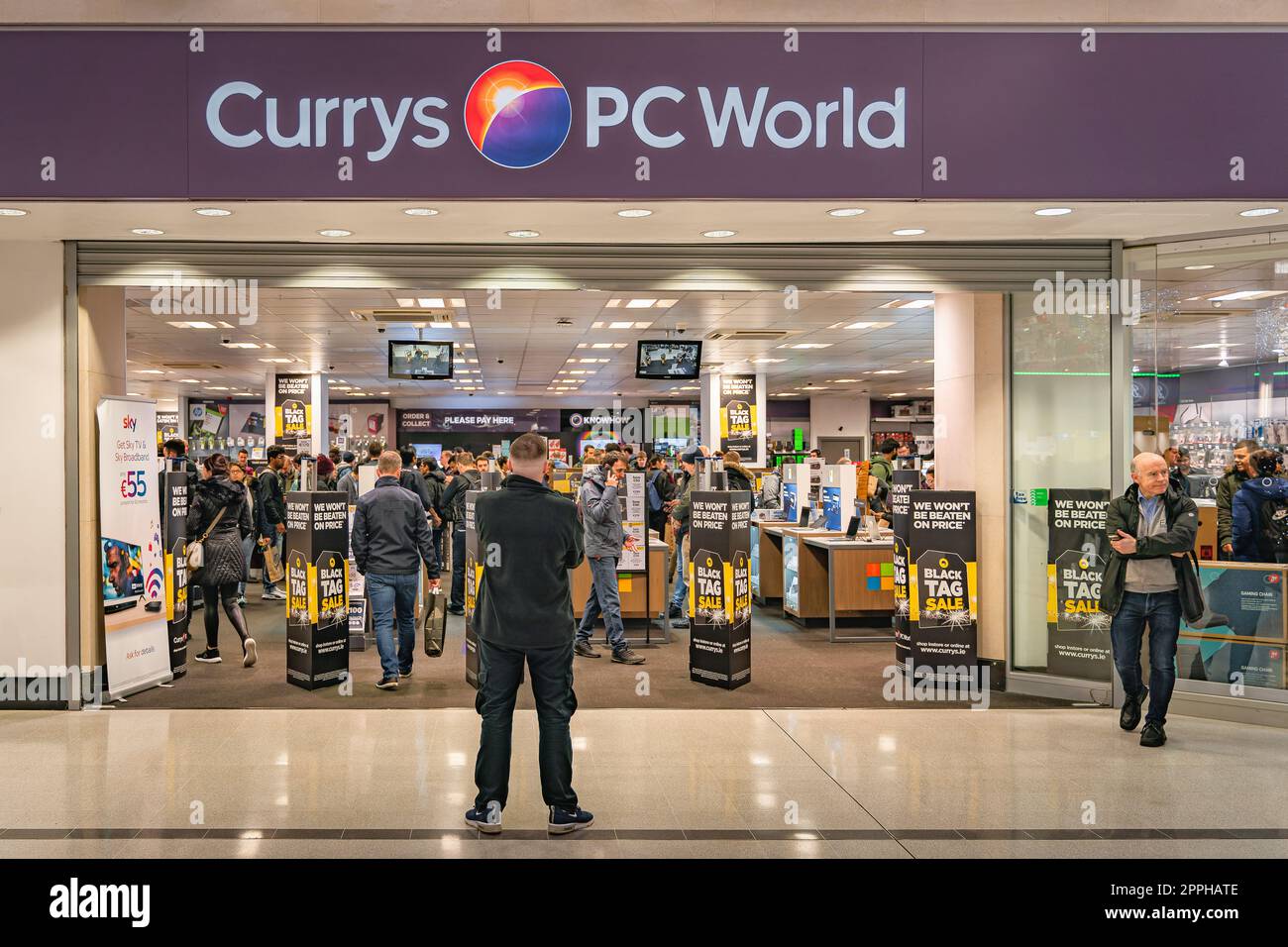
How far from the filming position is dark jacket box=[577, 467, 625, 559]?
7676 millimetres

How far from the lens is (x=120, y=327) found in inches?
270

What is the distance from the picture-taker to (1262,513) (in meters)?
6.41

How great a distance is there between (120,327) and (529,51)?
3798 mm

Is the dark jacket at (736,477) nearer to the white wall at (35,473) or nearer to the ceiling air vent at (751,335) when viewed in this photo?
the ceiling air vent at (751,335)

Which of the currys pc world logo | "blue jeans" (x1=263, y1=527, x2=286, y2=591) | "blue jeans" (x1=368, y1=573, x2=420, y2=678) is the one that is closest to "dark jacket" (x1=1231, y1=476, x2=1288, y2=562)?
the currys pc world logo

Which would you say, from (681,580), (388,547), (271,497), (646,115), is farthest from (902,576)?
(271,497)

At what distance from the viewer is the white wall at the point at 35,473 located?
6.11 meters

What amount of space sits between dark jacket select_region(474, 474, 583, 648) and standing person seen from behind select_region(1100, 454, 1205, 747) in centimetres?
329

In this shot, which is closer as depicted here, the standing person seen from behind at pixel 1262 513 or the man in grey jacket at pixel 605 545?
the standing person seen from behind at pixel 1262 513

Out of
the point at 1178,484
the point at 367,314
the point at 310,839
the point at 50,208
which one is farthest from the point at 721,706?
the point at 367,314

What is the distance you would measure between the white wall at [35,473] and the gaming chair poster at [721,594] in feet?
13.8

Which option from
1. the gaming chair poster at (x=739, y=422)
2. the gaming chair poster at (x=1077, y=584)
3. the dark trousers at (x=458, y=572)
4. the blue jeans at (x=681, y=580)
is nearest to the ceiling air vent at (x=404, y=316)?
the dark trousers at (x=458, y=572)
